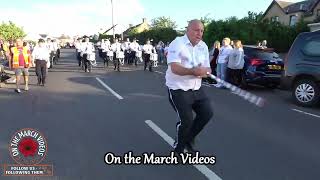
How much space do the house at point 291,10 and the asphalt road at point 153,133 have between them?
42938 millimetres

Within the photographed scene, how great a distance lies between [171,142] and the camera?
278 inches

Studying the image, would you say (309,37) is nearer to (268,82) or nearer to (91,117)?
(268,82)

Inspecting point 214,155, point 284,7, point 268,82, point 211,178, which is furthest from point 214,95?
point 284,7

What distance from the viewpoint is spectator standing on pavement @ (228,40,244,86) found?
14.8 meters

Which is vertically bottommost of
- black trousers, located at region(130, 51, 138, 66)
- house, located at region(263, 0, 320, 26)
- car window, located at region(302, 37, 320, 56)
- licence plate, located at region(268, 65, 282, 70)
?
black trousers, located at region(130, 51, 138, 66)

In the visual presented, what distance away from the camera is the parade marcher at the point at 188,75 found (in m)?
5.78

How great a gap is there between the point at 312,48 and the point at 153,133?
557 cm

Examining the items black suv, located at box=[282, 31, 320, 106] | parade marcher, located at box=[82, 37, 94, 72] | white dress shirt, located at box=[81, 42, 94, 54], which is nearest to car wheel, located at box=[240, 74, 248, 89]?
black suv, located at box=[282, 31, 320, 106]

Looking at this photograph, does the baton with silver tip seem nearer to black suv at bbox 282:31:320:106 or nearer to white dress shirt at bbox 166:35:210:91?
white dress shirt at bbox 166:35:210:91

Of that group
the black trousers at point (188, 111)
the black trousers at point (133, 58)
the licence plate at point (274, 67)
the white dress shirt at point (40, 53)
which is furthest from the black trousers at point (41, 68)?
the black trousers at point (133, 58)

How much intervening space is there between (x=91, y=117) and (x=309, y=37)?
5.91m

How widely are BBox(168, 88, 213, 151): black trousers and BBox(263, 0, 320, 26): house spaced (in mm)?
48544

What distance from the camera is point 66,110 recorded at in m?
10.2

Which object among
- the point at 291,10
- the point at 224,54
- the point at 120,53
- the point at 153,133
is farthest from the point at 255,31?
the point at 291,10
